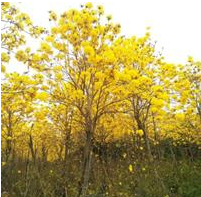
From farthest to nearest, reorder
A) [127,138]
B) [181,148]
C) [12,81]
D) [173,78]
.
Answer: [181,148] < [127,138] < [173,78] < [12,81]

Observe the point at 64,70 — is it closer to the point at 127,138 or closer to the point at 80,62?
the point at 80,62

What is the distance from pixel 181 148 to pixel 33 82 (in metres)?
16.5

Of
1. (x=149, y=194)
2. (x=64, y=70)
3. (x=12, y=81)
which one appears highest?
(x=64, y=70)

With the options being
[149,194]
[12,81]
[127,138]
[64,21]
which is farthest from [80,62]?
[127,138]

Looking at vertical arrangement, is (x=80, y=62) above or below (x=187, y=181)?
above

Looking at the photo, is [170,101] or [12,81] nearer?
[12,81]

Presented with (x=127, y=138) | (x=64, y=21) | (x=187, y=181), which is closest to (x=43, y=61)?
(x=64, y=21)

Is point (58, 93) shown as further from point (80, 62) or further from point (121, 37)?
point (121, 37)

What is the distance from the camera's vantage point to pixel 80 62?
7.38 meters

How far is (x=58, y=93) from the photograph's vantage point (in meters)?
7.66

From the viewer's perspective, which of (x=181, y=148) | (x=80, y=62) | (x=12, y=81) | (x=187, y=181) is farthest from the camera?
(x=181, y=148)

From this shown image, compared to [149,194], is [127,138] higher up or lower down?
higher up

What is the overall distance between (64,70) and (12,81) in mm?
1288

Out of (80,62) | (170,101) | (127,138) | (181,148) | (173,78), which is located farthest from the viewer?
(181,148)
